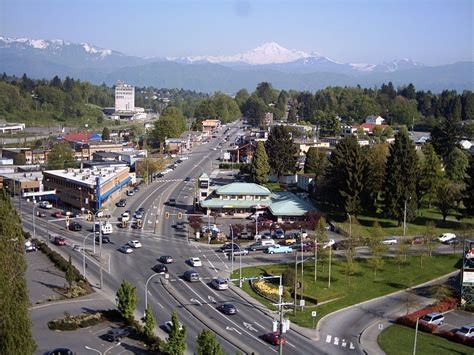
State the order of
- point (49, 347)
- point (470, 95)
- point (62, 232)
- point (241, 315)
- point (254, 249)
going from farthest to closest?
point (470, 95) < point (62, 232) < point (254, 249) < point (241, 315) < point (49, 347)

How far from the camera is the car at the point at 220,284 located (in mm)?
24125

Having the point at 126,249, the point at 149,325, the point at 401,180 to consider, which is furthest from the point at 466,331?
the point at 126,249

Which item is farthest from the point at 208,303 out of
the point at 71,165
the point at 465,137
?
the point at 465,137

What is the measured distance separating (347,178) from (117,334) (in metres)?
19.3

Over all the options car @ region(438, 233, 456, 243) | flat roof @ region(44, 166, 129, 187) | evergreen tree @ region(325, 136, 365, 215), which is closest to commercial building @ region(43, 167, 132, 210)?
flat roof @ region(44, 166, 129, 187)

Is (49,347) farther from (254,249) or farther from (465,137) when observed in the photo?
(465,137)

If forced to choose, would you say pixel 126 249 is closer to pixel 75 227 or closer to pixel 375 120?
pixel 75 227

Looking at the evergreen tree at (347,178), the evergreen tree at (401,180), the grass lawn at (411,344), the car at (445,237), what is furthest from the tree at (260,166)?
the grass lawn at (411,344)

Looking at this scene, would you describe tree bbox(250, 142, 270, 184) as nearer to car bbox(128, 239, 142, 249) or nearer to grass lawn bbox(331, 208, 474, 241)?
grass lawn bbox(331, 208, 474, 241)

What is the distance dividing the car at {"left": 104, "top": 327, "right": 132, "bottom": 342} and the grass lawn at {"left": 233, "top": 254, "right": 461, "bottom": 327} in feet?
A: 18.4

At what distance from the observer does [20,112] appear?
104438mm

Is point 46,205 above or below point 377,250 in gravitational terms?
below

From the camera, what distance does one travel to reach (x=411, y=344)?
1912 centimetres

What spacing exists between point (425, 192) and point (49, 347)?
82.2 feet
